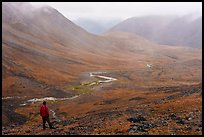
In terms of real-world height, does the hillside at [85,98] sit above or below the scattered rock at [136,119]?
above

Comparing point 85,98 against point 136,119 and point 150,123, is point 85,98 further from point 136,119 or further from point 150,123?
point 150,123

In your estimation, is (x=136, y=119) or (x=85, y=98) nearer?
(x=136, y=119)

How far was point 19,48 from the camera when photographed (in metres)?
152

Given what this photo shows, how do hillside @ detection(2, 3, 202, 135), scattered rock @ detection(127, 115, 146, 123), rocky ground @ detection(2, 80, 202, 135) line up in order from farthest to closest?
scattered rock @ detection(127, 115, 146, 123)
hillside @ detection(2, 3, 202, 135)
rocky ground @ detection(2, 80, 202, 135)

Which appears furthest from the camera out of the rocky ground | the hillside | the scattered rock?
the scattered rock

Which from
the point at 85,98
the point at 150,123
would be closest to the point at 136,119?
the point at 150,123

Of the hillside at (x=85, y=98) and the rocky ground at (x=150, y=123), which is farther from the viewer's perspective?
the hillside at (x=85, y=98)

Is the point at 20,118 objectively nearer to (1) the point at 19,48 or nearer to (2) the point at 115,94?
(2) the point at 115,94

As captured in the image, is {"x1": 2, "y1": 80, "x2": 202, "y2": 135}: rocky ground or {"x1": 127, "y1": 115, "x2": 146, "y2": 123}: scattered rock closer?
{"x1": 2, "y1": 80, "x2": 202, "y2": 135}: rocky ground

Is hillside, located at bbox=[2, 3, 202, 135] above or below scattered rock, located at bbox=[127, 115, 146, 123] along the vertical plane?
above

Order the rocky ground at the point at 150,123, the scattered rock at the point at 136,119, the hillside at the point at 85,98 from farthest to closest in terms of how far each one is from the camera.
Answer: the scattered rock at the point at 136,119
the hillside at the point at 85,98
the rocky ground at the point at 150,123

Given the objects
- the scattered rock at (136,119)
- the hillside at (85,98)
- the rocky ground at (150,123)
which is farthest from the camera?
the scattered rock at (136,119)

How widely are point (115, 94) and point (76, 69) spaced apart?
67311mm

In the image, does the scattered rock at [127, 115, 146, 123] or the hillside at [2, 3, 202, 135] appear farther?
the scattered rock at [127, 115, 146, 123]
